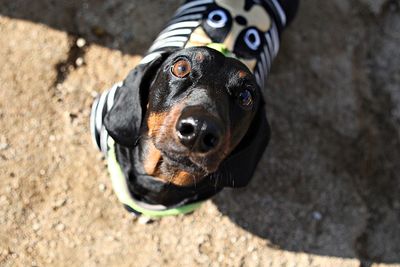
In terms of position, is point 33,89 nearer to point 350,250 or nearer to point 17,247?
point 17,247

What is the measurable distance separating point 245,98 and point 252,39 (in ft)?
2.21

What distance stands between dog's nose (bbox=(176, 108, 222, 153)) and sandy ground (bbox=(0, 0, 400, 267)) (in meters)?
1.30

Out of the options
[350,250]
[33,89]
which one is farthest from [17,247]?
[350,250]

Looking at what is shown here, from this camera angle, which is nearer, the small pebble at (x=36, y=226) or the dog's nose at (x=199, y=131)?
the dog's nose at (x=199, y=131)

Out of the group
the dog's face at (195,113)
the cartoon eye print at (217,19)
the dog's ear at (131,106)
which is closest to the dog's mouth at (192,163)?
the dog's face at (195,113)

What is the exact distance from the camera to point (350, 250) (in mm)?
4156

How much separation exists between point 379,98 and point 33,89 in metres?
2.59

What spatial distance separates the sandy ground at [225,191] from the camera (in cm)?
382

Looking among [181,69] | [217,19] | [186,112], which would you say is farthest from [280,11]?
[186,112]

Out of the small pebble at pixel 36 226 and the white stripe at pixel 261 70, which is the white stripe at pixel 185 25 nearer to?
the white stripe at pixel 261 70

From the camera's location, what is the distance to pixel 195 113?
276 cm

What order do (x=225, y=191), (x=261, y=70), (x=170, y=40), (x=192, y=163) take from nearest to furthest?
1. (x=192, y=163)
2. (x=170, y=40)
3. (x=261, y=70)
4. (x=225, y=191)

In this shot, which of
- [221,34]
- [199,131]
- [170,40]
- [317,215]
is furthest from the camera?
[317,215]

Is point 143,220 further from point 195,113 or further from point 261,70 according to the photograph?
point 195,113
